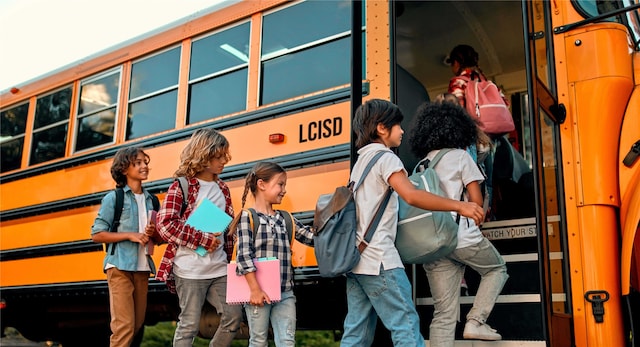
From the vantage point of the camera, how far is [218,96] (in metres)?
3.51

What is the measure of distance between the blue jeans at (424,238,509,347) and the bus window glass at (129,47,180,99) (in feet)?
7.00

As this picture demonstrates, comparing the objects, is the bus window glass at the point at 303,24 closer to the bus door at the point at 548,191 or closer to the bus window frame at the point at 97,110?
the bus door at the point at 548,191

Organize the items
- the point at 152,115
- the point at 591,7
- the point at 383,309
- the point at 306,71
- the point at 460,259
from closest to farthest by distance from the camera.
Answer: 1. the point at 383,309
2. the point at 460,259
3. the point at 591,7
4. the point at 306,71
5. the point at 152,115

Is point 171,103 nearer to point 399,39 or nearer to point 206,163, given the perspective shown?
point 206,163

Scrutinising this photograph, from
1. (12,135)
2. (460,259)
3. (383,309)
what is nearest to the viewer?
(383,309)

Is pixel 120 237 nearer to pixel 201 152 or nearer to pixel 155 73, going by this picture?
pixel 201 152

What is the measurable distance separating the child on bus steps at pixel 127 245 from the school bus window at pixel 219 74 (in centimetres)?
65

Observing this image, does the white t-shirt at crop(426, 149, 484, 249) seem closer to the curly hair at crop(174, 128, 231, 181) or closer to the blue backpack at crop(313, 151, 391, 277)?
the blue backpack at crop(313, 151, 391, 277)

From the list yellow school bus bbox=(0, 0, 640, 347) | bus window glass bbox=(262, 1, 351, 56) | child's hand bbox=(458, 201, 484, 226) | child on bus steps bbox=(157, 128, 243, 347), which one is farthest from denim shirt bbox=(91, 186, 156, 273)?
child's hand bbox=(458, 201, 484, 226)

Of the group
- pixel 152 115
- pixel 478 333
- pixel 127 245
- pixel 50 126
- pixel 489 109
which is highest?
pixel 50 126

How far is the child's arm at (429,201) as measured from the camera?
6.39ft

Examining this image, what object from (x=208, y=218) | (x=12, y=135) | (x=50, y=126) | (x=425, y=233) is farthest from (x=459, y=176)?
(x=12, y=135)

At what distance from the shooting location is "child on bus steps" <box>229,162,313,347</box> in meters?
2.30

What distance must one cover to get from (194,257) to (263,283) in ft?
1.36
